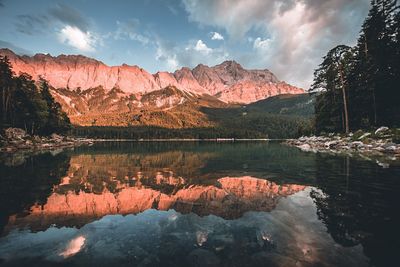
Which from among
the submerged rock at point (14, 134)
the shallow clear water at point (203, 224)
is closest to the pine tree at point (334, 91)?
the shallow clear water at point (203, 224)

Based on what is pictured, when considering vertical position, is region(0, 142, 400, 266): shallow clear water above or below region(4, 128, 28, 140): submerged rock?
below

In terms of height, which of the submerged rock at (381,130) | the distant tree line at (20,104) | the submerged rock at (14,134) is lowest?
the submerged rock at (14,134)

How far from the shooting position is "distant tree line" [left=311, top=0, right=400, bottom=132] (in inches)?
1699

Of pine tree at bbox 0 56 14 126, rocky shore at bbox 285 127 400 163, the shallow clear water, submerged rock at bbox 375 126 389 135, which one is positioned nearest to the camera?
the shallow clear water

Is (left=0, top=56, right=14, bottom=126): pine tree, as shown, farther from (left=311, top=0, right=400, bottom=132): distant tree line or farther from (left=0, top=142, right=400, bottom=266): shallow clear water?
(left=311, top=0, right=400, bottom=132): distant tree line

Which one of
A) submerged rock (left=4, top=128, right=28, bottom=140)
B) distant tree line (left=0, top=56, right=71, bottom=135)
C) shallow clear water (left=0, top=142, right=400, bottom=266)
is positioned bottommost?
shallow clear water (left=0, top=142, right=400, bottom=266)

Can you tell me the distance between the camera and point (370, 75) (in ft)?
148

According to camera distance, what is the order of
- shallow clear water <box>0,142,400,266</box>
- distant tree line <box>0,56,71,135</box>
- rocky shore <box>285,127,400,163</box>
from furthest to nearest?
distant tree line <box>0,56,71,135</box> → rocky shore <box>285,127,400,163</box> → shallow clear water <box>0,142,400,266</box>

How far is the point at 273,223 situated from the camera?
10.0 m

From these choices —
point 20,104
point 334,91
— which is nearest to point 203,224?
point 334,91

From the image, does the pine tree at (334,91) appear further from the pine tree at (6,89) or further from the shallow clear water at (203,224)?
the pine tree at (6,89)

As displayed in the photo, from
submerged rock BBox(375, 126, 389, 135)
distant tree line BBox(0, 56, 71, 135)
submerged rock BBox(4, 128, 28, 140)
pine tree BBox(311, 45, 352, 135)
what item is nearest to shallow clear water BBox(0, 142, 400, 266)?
submerged rock BBox(375, 126, 389, 135)

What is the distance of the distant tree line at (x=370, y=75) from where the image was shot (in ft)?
142

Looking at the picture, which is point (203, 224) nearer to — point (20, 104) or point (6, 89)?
point (6, 89)
